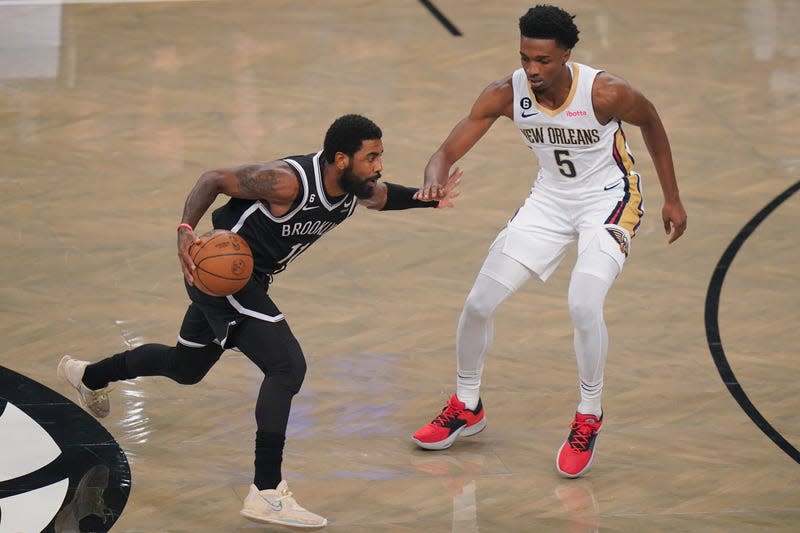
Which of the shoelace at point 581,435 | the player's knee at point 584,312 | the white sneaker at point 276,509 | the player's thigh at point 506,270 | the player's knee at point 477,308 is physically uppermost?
the player's thigh at point 506,270

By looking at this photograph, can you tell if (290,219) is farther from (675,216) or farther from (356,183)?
(675,216)

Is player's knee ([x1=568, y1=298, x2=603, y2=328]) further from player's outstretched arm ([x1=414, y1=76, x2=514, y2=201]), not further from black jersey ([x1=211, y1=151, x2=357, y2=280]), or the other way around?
black jersey ([x1=211, y1=151, x2=357, y2=280])

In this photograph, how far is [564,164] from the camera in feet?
19.9

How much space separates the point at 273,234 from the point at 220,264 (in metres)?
0.34

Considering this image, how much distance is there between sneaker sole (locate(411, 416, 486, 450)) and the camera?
6172mm

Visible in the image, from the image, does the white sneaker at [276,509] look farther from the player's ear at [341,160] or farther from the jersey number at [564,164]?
the jersey number at [564,164]

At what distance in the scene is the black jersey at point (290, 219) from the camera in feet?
18.0

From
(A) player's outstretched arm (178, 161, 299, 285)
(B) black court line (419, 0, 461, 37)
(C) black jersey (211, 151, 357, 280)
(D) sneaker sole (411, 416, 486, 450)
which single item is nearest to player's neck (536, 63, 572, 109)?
(C) black jersey (211, 151, 357, 280)

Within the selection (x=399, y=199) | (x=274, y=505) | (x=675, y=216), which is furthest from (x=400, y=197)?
(x=274, y=505)

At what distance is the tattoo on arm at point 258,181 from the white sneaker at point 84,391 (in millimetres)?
1373

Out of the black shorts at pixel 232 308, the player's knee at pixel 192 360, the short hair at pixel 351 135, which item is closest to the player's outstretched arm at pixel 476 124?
the short hair at pixel 351 135

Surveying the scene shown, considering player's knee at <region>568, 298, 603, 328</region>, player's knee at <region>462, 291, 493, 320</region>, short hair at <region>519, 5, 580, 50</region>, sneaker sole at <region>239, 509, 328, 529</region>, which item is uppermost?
short hair at <region>519, 5, 580, 50</region>

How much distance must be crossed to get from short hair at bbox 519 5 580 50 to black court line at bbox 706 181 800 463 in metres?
Result: 2.12

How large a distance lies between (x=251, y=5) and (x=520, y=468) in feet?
24.1
